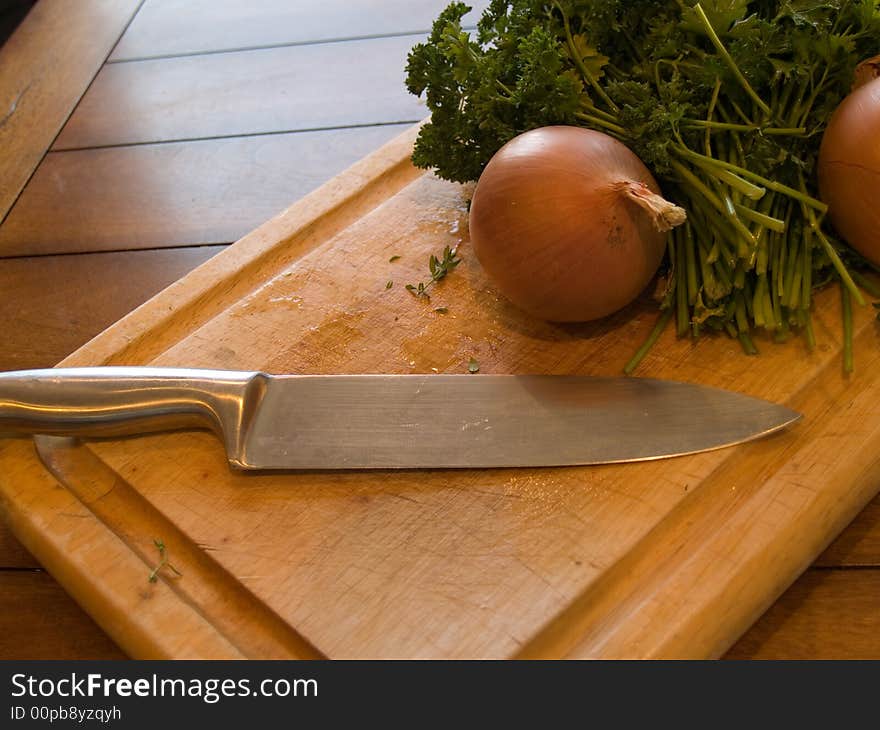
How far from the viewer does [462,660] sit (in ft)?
2.87

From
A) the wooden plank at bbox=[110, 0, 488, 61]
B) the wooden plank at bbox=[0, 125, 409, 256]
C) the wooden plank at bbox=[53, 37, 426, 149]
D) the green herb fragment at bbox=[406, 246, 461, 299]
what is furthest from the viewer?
the wooden plank at bbox=[110, 0, 488, 61]

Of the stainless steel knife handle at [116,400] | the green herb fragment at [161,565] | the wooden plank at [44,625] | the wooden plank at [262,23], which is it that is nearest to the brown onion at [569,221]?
the stainless steel knife handle at [116,400]

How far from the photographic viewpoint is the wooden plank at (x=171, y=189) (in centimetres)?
154

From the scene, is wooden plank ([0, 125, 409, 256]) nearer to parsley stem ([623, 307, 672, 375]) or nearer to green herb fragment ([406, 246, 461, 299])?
green herb fragment ([406, 246, 461, 299])

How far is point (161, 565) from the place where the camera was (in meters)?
0.99

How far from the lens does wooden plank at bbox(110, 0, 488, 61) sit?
192cm

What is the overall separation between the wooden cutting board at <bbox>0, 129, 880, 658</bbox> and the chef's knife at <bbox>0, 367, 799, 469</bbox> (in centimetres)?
2

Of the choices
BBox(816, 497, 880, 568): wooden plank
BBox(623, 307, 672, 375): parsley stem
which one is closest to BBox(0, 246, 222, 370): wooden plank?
BBox(623, 307, 672, 375): parsley stem

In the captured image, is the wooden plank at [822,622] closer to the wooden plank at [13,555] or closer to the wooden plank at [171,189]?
the wooden plank at [13,555]

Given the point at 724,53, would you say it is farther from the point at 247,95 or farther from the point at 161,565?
the point at 247,95

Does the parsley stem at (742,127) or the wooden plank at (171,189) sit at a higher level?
the parsley stem at (742,127)

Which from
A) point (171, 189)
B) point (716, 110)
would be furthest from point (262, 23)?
point (716, 110)

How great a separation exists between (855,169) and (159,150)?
119cm

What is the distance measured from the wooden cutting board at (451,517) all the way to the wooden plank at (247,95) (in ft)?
2.09
